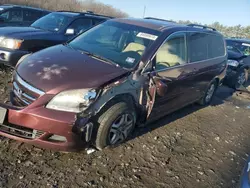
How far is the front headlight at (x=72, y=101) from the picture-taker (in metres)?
2.90

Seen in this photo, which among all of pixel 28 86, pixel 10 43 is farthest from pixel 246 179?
pixel 10 43

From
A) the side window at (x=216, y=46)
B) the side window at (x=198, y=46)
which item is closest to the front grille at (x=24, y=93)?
the side window at (x=198, y=46)

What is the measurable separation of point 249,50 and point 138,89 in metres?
7.62

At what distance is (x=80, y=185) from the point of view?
279 cm

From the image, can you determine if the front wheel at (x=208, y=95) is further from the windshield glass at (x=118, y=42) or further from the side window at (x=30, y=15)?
the side window at (x=30, y=15)

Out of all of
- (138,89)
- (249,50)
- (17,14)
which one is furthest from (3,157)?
(249,50)

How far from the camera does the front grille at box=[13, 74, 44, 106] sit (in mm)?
2934

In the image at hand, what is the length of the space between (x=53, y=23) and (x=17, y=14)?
3.50 metres

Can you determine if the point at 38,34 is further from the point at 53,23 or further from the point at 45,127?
the point at 45,127

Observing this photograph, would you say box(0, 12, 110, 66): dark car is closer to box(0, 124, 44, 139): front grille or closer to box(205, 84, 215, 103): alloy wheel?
box(0, 124, 44, 139): front grille

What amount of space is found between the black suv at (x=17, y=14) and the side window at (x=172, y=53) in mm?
6673

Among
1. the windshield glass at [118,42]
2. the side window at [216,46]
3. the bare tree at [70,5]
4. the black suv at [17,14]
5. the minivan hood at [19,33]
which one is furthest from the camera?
the bare tree at [70,5]

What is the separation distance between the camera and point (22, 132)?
2965mm

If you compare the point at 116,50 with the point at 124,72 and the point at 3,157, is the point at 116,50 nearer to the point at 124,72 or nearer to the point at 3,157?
the point at 124,72
